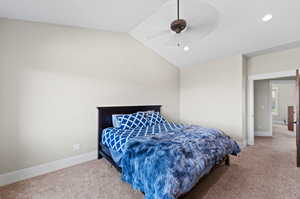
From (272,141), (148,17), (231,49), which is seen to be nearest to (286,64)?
(231,49)

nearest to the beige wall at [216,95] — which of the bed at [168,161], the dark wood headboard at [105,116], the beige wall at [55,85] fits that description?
the bed at [168,161]

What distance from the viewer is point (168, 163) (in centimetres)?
156

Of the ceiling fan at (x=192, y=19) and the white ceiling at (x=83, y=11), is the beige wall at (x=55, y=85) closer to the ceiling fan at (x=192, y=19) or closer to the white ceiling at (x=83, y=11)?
the white ceiling at (x=83, y=11)

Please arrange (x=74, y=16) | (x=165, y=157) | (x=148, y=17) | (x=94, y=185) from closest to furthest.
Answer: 1. (x=165, y=157)
2. (x=94, y=185)
3. (x=74, y=16)
4. (x=148, y=17)

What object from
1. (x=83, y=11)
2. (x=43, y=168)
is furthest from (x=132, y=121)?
(x=83, y=11)

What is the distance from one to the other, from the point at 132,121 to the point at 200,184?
5.72 ft

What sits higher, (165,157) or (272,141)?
(165,157)

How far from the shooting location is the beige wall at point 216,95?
3.78 metres

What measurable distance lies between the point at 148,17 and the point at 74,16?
1.41 m

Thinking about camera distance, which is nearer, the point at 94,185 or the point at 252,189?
the point at 252,189

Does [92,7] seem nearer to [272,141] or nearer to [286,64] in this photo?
[286,64]

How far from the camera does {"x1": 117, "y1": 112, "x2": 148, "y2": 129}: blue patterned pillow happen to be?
10.1 feet

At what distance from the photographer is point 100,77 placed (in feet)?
10.7

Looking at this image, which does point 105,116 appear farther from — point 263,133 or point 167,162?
point 263,133
